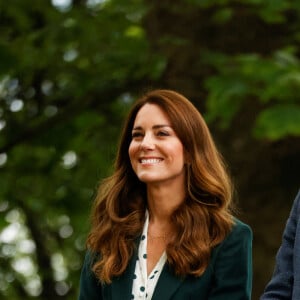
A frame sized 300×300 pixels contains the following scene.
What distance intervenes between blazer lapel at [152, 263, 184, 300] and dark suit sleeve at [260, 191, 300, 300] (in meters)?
0.42

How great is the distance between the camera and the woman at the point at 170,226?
3.75 m

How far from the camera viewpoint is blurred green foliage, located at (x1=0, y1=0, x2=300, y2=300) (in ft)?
27.9

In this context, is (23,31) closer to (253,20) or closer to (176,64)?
(176,64)

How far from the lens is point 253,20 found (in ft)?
29.1

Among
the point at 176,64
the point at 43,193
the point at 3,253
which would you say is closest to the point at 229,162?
the point at 176,64

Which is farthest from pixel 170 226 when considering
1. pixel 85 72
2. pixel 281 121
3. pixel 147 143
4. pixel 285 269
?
pixel 85 72

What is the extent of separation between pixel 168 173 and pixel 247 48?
200 inches

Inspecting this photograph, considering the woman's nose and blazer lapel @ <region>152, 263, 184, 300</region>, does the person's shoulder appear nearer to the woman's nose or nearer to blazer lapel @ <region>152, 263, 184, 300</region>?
blazer lapel @ <region>152, 263, 184, 300</region>

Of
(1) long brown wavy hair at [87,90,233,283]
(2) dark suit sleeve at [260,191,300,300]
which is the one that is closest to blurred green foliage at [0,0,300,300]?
(1) long brown wavy hair at [87,90,233,283]

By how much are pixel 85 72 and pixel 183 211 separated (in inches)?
217

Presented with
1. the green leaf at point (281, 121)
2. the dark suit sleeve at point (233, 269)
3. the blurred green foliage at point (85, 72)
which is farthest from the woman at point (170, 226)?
the blurred green foliage at point (85, 72)

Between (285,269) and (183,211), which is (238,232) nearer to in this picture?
(183,211)

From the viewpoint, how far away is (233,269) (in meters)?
3.74

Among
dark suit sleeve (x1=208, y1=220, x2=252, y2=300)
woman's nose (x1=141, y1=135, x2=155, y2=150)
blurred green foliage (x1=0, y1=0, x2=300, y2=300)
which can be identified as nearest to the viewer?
dark suit sleeve (x1=208, y1=220, x2=252, y2=300)
